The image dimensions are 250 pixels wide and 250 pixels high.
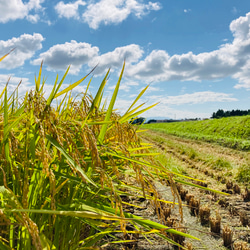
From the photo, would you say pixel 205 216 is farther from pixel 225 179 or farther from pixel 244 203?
pixel 225 179

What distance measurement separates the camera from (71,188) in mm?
1440

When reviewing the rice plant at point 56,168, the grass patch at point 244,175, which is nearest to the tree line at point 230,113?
the grass patch at point 244,175

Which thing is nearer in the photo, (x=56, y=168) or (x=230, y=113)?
(x=56, y=168)

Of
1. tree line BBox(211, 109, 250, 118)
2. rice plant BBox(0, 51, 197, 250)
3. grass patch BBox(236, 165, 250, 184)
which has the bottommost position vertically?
grass patch BBox(236, 165, 250, 184)

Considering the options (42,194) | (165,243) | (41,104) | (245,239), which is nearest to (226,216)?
(245,239)

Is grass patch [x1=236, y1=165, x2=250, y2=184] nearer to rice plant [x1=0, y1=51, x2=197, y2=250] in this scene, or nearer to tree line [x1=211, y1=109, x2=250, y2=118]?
rice plant [x1=0, y1=51, x2=197, y2=250]

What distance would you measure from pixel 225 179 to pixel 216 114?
66.8 meters

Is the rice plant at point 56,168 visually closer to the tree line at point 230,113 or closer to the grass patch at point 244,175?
the grass patch at point 244,175

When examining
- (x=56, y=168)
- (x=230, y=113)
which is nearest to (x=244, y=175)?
(x=56, y=168)

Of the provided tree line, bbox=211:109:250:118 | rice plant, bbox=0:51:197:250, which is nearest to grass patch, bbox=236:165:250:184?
rice plant, bbox=0:51:197:250

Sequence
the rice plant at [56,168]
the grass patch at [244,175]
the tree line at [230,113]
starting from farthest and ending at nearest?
the tree line at [230,113]
the grass patch at [244,175]
the rice plant at [56,168]

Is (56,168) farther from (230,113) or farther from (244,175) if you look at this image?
(230,113)

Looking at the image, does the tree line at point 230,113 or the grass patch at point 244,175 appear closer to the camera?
the grass patch at point 244,175

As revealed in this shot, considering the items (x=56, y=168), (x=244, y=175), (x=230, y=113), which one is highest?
(x=230, y=113)
